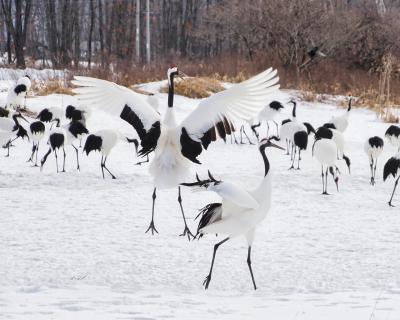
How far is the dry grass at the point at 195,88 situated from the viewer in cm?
1800

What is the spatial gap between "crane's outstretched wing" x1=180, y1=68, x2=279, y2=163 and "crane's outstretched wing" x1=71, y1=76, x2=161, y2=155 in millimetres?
325

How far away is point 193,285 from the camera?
5.35 m

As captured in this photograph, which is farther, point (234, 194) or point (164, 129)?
point (164, 129)

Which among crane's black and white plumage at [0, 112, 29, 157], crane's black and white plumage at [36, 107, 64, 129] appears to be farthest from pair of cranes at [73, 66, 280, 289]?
crane's black and white plumage at [36, 107, 64, 129]

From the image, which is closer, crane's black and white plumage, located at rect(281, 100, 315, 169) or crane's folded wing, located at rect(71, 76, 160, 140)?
crane's folded wing, located at rect(71, 76, 160, 140)

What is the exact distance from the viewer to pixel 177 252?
20.6 ft

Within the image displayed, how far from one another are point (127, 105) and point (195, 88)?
36.8ft

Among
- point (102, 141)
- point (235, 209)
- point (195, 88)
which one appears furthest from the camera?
point (195, 88)

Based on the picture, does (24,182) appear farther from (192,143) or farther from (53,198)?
(192,143)

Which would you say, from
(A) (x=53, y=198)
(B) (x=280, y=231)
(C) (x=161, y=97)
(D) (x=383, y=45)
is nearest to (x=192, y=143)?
(B) (x=280, y=231)

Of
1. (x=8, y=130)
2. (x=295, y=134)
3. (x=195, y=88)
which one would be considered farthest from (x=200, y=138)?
(x=195, y=88)

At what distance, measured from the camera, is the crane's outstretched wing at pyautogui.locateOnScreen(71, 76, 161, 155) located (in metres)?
6.97

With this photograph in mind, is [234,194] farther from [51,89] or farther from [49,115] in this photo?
[51,89]

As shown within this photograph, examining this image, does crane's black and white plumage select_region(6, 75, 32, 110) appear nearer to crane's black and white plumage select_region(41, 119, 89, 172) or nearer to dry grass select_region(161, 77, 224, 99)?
crane's black and white plumage select_region(41, 119, 89, 172)
